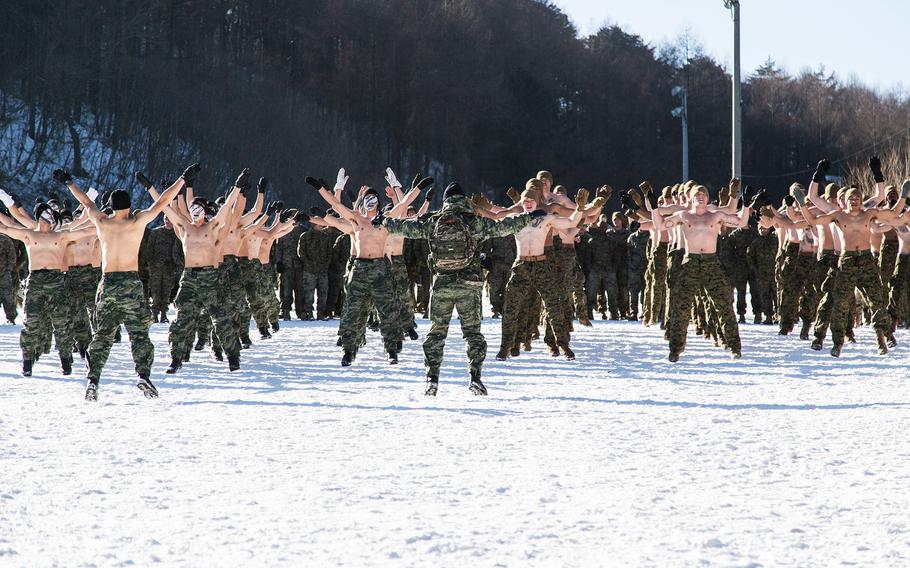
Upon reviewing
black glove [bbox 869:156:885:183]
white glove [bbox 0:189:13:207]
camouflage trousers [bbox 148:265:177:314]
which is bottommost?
camouflage trousers [bbox 148:265:177:314]

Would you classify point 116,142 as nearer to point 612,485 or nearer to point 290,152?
point 290,152

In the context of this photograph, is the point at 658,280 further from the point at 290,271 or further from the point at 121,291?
the point at 121,291

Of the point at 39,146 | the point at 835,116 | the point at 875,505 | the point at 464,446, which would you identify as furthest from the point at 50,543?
the point at 835,116

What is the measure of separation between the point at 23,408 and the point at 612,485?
5.51m

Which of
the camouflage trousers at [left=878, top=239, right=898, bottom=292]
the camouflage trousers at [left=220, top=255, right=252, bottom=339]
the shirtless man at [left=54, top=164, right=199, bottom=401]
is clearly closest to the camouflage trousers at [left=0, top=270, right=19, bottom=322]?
the camouflage trousers at [left=220, top=255, right=252, bottom=339]

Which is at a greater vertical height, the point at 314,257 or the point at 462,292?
the point at 314,257

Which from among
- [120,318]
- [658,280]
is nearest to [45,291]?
[120,318]

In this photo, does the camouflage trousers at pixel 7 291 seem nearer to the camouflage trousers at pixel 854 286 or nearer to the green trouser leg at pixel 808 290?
the green trouser leg at pixel 808 290

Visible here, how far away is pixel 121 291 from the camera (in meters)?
9.95

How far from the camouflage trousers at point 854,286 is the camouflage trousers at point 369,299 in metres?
5.31

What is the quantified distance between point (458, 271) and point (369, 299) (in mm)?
3137

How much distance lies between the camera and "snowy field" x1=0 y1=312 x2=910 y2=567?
16.4 ft

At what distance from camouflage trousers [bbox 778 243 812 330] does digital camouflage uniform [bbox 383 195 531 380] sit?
789cm

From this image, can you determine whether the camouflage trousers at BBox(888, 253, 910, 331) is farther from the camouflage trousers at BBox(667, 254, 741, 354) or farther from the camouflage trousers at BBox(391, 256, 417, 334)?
the camouflage trousers at BBox(391, 256, 417, 334)
